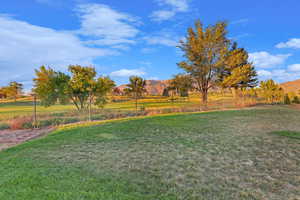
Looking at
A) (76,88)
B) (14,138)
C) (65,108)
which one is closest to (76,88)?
(76,88)

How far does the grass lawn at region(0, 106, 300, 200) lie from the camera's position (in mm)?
2406

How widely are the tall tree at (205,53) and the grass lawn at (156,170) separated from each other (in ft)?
46.5

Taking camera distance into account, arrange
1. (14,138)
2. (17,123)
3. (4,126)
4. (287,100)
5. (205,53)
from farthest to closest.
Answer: (287,100) → (205,53) → (4,126) → (17,123) → (14,138)

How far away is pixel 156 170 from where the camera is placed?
10.5 ft

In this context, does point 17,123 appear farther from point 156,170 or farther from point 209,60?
point 209,60

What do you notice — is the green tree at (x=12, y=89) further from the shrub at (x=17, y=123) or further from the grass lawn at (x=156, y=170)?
the grass lawn at (x=156, y=170)

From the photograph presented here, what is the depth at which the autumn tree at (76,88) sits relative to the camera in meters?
12.2

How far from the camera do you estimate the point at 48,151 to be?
14.6 feet

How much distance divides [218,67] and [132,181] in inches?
706

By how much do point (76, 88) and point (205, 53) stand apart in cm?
1302

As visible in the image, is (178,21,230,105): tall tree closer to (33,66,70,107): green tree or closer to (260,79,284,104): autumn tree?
(260,79,284,104): autumn tree

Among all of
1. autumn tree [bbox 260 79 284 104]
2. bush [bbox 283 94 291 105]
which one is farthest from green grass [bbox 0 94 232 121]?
bush [bbox 283 94 291 105]

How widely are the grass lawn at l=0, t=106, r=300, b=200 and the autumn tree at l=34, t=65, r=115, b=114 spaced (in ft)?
24.5

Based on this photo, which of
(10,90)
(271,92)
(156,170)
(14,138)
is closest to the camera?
(156,170)
